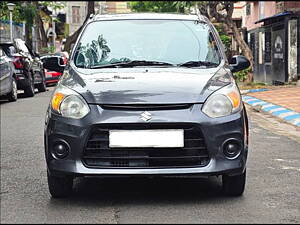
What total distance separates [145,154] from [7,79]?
1254cm

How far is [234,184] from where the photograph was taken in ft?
18.4

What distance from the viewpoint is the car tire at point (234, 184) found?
5.57 metres

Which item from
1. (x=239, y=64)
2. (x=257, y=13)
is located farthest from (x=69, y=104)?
(x=257, y=13)

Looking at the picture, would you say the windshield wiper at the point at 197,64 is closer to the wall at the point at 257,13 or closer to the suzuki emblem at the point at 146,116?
the suzuki emblem at the point at 146,116

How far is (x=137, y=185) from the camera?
6.21 m

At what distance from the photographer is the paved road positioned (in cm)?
504

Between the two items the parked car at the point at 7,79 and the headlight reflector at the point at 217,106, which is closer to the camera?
the headlight reflector at the point at 217,106

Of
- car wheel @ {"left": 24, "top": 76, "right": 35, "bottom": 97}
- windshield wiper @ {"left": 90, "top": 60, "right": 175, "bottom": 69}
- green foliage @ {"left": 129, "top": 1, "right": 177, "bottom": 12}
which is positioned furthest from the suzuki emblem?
green foliage @ {"left": 129, "top": 1, "right": 177, "bottom": 12}

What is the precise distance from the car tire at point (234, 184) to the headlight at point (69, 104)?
1.27 m

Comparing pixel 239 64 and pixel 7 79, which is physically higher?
pixel 239 64

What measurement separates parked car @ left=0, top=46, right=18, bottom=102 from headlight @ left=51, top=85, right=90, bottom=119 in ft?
38.1

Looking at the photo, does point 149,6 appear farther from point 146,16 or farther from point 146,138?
point 146,138

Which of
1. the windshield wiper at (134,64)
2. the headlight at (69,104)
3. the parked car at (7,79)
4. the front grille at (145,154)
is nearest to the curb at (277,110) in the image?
the parked car at (7,79)

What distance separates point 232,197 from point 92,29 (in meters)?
2.29
